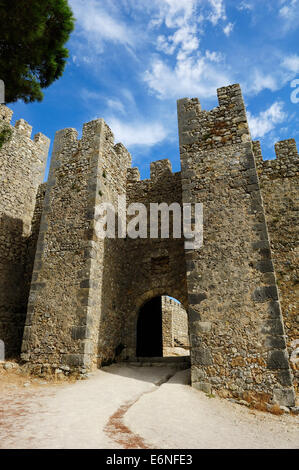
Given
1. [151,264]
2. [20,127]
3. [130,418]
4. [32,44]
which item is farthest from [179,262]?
[20,127]

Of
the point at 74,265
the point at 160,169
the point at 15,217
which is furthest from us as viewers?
the point at 15,217

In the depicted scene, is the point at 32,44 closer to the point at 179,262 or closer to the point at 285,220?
the point at 179,262

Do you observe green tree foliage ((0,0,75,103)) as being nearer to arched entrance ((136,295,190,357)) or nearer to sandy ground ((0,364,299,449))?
sandy ground ((0,364,299,449))

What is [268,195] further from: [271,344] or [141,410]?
[141,410]

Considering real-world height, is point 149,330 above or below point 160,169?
below

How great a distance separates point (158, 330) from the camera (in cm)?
1067

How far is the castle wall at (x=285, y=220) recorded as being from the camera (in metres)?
6.91

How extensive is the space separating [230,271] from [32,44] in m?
6.42

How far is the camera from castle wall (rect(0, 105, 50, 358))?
32.0 ft

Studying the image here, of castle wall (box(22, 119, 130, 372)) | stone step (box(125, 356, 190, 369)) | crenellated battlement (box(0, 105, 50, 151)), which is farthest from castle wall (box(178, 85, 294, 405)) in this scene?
crenellated battlement (box(0, 105, 50, 151))

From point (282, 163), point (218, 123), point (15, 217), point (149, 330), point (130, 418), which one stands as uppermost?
point (218, 123)

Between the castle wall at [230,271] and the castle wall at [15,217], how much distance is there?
6.17 meters

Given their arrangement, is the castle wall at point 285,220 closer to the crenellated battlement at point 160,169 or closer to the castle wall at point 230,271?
the castle wall at point 230,271
